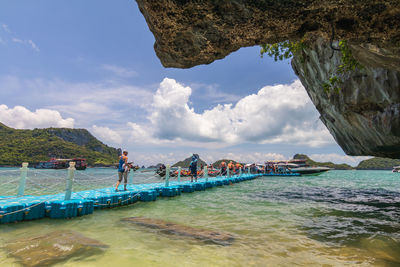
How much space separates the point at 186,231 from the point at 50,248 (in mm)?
3641

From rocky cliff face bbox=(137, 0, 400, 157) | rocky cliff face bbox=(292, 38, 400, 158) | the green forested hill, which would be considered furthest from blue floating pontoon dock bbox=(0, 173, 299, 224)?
the green forested hill

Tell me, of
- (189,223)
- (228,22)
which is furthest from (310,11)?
(189,223)

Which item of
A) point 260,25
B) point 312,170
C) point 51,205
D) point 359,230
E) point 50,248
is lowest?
point 359,230

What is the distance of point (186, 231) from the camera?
6809 millimetres

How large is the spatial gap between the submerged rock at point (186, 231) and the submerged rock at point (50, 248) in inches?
82.2

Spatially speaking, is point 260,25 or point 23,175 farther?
point 23,175

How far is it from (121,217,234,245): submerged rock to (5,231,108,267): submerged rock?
2.09m

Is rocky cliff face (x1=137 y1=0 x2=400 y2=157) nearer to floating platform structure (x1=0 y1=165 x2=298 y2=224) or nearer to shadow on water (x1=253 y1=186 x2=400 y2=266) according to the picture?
shadow on water (x1=253 y1=186 x2=400 y2=266)

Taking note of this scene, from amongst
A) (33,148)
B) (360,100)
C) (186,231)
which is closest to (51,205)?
(186,231)

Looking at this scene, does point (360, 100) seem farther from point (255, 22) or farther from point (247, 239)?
point (255, 22)

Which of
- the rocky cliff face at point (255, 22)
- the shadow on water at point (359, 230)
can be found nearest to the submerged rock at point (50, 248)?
the rocky cliff face at point (255, 22)

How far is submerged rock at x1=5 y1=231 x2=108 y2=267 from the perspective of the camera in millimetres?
4484

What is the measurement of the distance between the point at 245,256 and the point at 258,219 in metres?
4.06

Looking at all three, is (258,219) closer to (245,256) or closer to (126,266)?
(245,256)
